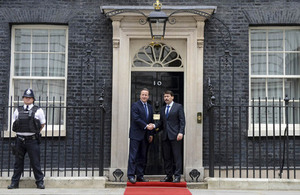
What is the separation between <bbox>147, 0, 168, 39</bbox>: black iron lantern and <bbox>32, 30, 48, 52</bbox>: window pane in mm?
2594

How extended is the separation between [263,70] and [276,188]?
9.34 ft

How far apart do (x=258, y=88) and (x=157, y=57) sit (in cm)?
238

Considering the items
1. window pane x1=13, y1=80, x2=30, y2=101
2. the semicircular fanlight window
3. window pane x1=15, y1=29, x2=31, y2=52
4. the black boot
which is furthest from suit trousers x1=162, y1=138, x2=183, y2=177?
window pane x1=15, y1=29, x2=31, y2=52

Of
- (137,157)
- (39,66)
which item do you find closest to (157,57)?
(137,157)

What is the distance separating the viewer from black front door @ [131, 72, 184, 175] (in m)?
9.87

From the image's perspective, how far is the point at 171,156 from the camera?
8938 millimetres

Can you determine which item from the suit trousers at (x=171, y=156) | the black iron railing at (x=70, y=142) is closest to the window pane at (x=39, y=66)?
the black iron railing at (x=70, y=142)

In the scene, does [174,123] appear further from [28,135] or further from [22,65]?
[22,65]

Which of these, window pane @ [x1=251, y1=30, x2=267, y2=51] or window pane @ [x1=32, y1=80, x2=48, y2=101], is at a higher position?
window pane @ [x1=251, y1=30, x2=267, y2=51]

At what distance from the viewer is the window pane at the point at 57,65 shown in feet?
33.2

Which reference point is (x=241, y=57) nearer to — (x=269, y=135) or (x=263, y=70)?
(x=263, y=70)

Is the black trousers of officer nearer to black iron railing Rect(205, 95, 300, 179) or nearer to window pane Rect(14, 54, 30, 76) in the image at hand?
window pane Rect(14, 54, 30, 76)

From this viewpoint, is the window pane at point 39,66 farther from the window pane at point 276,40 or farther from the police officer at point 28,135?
the window pane at point 276,40

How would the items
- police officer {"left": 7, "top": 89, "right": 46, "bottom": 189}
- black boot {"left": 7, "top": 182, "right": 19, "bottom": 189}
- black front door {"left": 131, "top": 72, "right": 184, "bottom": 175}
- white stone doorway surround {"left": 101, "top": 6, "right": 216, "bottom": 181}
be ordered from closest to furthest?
1. police officer {"left": 7, "top": 89, "right": 46, "bottom": 189}
2. black boot {"left": 7, "top": 182, "right": 19, "bottom": 189}
3. white stone doorway surround {"left": 101, "top": 6, "right": 216, "bottom": 181}
4. black front door {"left": 131, "top": 72, "right": 184, "bottom": 175}
